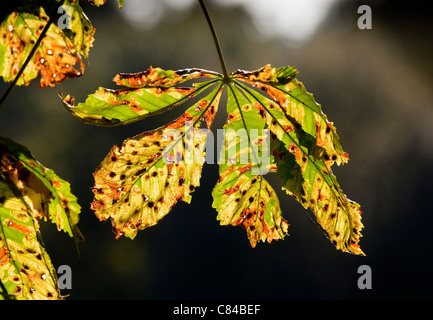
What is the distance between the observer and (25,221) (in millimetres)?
739

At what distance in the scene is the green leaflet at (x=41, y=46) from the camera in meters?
0.89

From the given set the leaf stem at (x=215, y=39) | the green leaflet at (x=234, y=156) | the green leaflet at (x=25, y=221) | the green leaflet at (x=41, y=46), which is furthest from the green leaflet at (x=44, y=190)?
the leaf stem at (x=215, y=39)

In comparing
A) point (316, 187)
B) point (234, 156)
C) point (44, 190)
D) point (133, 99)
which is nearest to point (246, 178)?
point (234, 156)

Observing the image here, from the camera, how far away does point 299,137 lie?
83cm

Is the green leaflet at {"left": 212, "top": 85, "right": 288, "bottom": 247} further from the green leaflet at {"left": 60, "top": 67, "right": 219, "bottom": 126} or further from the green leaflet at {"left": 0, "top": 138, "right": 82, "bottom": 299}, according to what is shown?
the green leaflet at {"left": 0, "top": 138, "right": 82, "bottom": 299}

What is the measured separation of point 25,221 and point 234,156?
467mm

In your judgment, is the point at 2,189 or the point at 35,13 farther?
the point at 35,13

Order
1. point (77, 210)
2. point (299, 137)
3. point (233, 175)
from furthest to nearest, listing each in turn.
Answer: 1. point (233, 175)
2. point (299, 137)
3. point (77, 210)

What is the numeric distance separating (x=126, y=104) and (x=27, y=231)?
1.00 feet

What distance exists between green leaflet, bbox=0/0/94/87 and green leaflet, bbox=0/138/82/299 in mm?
254

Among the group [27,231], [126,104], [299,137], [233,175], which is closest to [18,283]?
[27,231]

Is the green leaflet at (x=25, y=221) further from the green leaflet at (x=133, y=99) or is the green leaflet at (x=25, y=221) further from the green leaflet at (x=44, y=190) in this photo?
the green leaflet at (x=133, y=99)

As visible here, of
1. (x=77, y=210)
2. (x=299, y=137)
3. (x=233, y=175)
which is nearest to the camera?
(x=77, y=210)

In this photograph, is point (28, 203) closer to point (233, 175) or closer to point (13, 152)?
point (13, 152)
